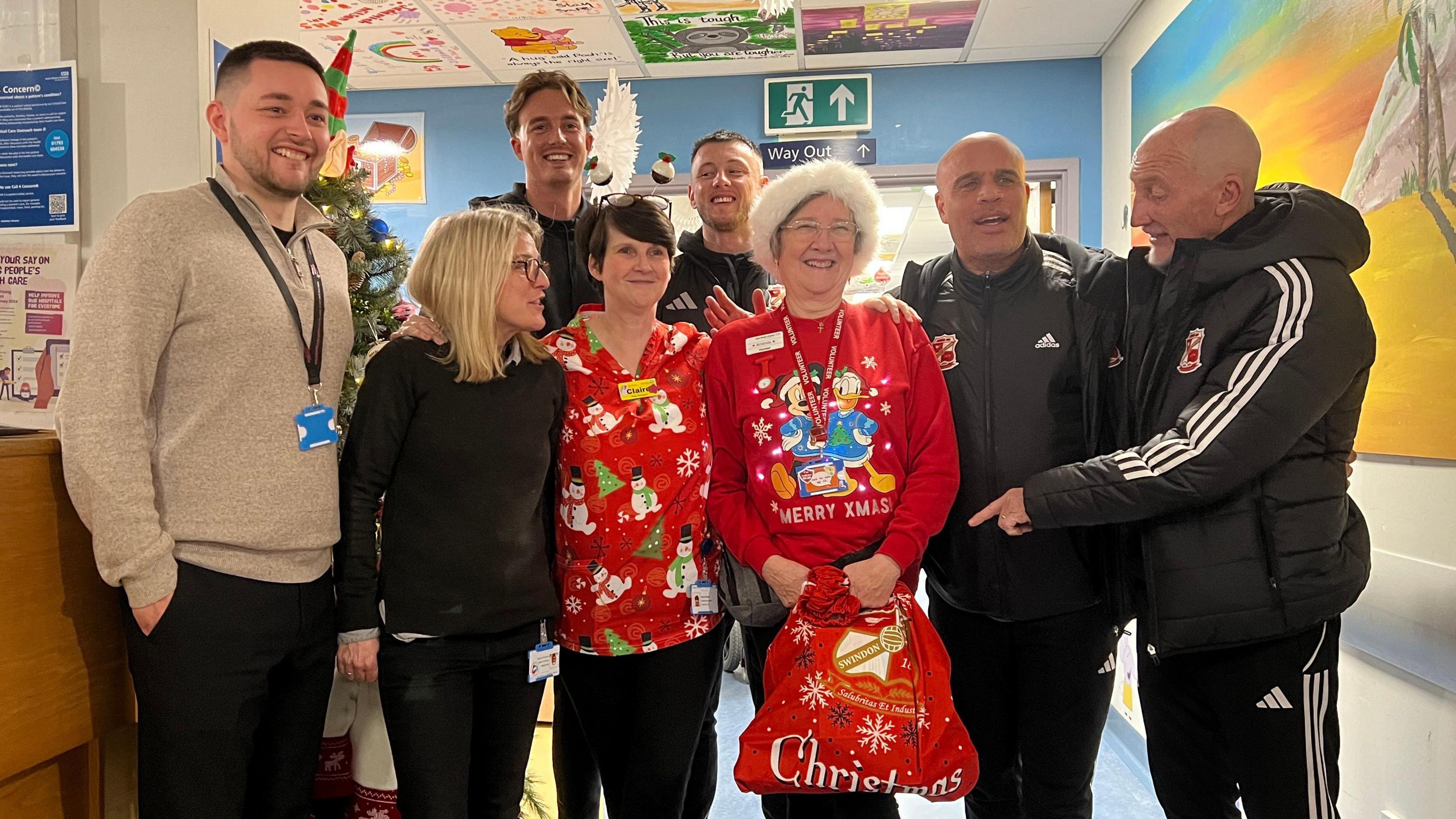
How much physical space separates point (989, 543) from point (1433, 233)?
127 cm

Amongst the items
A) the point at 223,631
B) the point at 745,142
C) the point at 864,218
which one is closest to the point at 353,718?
the point at 223,631

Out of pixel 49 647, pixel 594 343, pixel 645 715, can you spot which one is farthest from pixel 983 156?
pixel 49 647

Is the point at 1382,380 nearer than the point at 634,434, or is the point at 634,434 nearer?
the point at 634,434

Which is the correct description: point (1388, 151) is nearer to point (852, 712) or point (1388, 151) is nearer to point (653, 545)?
point (852, 712)

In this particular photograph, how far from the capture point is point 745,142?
2736 mm

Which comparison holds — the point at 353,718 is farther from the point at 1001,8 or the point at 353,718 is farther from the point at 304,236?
the point at 1001,8

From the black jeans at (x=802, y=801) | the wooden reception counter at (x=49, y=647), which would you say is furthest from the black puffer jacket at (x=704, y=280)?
the wooden reception counter at (x=49, y=647)

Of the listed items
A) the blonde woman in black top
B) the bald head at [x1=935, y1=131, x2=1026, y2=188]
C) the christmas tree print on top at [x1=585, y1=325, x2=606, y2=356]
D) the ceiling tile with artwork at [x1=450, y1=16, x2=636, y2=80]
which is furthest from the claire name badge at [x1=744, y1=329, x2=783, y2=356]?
the ceiling tile with artwork at [x1=450, y1=16, x2=636, y2=80]

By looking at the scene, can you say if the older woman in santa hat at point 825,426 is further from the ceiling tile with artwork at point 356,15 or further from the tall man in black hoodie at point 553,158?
the ceiling tile with artwork at point 356,15

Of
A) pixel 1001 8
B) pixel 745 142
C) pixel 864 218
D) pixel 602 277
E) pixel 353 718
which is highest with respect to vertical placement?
pixel 1001 8

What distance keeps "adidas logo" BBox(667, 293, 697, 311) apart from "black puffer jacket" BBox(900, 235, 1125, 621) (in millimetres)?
828

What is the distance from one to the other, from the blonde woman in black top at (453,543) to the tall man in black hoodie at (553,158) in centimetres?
86

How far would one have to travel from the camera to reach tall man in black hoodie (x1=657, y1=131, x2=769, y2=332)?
2.62m

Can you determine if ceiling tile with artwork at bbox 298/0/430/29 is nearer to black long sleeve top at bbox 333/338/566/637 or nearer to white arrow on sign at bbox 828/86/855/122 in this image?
white arrow on sign at bbox 828/86/855/122
